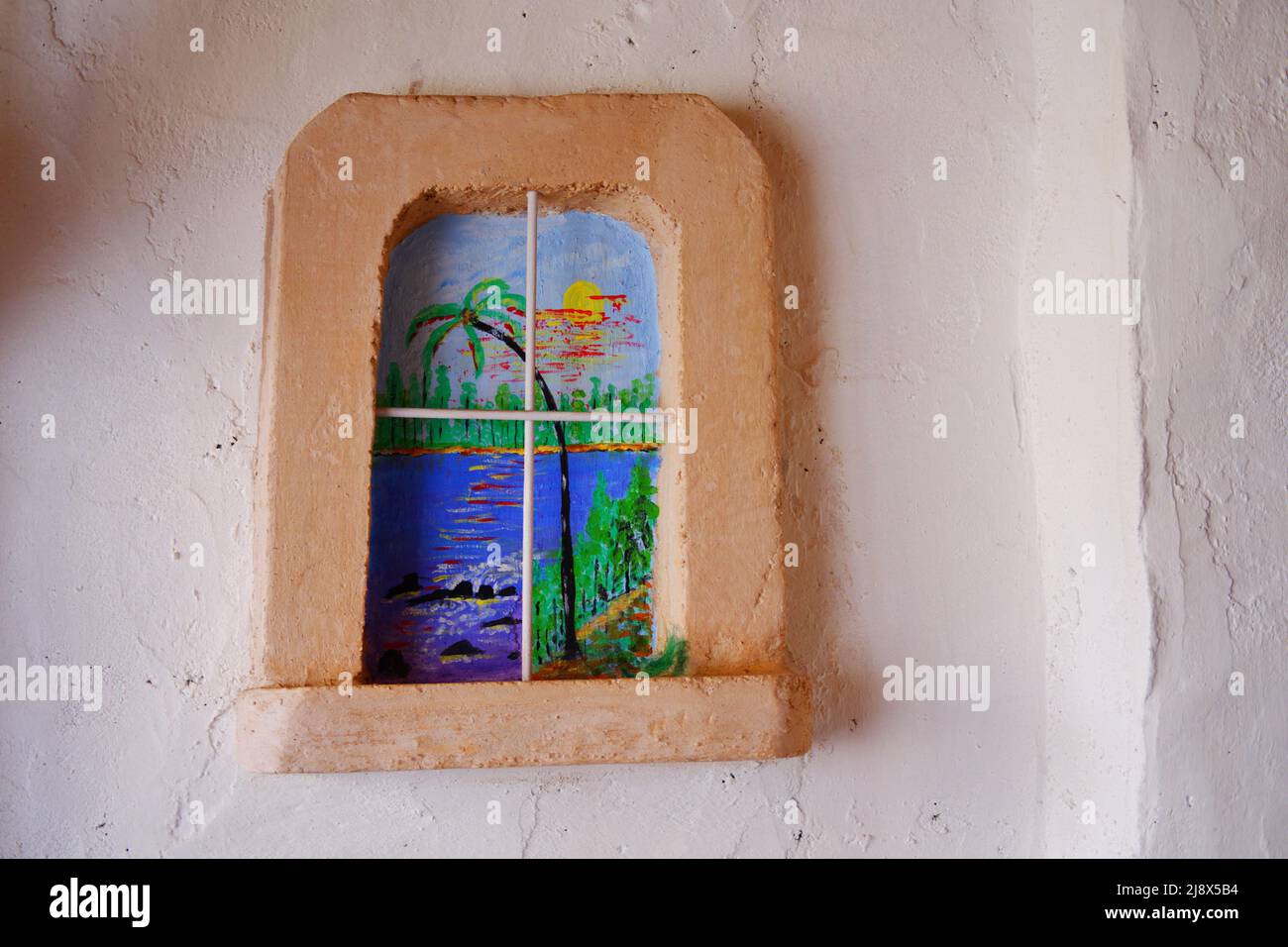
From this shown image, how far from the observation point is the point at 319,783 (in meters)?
1.69

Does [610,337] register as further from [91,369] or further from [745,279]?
[91,369]

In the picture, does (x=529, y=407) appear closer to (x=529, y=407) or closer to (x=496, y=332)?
(x=529, y=407)

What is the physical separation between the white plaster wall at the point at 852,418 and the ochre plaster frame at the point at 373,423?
0.11 meters

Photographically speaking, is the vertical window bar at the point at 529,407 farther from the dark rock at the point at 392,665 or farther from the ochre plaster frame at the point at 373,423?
the dark rock at the point at 392,665

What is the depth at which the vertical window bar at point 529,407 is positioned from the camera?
1723 mm

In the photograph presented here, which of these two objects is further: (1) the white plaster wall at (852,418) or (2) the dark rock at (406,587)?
(2) the dark rock at (406,587)

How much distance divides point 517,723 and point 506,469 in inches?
19.1

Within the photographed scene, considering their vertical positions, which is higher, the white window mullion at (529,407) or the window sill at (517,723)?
the white window mullion at (529,407)

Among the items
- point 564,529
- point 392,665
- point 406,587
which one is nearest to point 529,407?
point 564,529

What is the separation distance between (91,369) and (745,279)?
49.0 inches

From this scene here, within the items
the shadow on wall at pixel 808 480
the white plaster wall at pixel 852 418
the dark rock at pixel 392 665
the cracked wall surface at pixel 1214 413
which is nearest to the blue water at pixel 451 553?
the dark rock at pixel 392 665

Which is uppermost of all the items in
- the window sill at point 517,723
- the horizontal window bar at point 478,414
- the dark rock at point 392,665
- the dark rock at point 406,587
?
the horizontal window bar at point 478,414

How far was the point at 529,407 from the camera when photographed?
1767 millimetres

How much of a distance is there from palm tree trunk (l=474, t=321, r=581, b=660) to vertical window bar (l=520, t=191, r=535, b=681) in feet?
0.07
